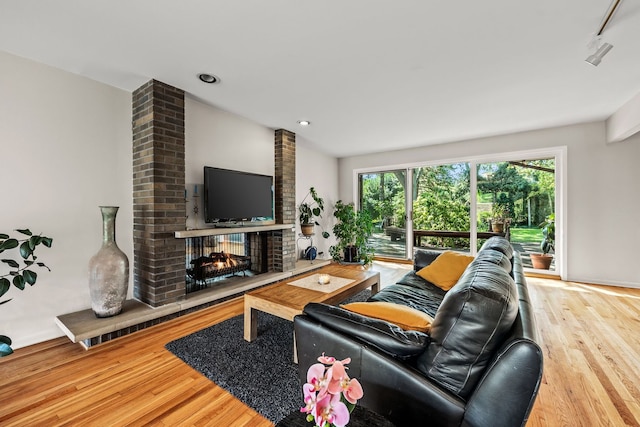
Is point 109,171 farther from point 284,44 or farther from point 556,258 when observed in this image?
point 556,258

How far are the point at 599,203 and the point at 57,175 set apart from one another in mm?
6434

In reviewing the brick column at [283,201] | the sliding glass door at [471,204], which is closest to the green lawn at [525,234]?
the sliding glass door at [471,204]

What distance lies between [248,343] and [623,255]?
500 cm

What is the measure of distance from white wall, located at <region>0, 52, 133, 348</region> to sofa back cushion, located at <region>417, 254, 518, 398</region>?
9.88ft

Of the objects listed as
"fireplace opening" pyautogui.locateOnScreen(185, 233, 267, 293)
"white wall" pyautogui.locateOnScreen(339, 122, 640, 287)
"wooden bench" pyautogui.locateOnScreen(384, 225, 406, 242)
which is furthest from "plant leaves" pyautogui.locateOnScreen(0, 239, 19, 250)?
"white wall" pyautogui.locateOnScreen(339, 122, 640, 287)

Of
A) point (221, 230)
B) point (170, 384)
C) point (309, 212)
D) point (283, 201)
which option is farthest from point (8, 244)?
point (309, 212)

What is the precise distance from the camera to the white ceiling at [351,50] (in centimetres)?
167

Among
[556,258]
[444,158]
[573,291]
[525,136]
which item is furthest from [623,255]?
[444,158]

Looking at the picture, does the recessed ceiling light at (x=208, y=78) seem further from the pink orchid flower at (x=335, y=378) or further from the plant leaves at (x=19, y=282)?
the pink orchid flower at (x=335, y=378)

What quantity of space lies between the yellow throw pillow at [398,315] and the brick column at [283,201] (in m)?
2.75

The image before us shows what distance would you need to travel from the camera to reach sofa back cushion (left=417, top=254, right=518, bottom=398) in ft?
3.00

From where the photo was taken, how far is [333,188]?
6.03 metres

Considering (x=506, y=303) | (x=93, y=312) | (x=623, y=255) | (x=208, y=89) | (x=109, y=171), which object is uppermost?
(x=208, y=89)

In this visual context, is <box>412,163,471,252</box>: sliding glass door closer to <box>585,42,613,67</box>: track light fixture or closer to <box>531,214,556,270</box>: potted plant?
<box>531,214,556,270</box>: potted plant
